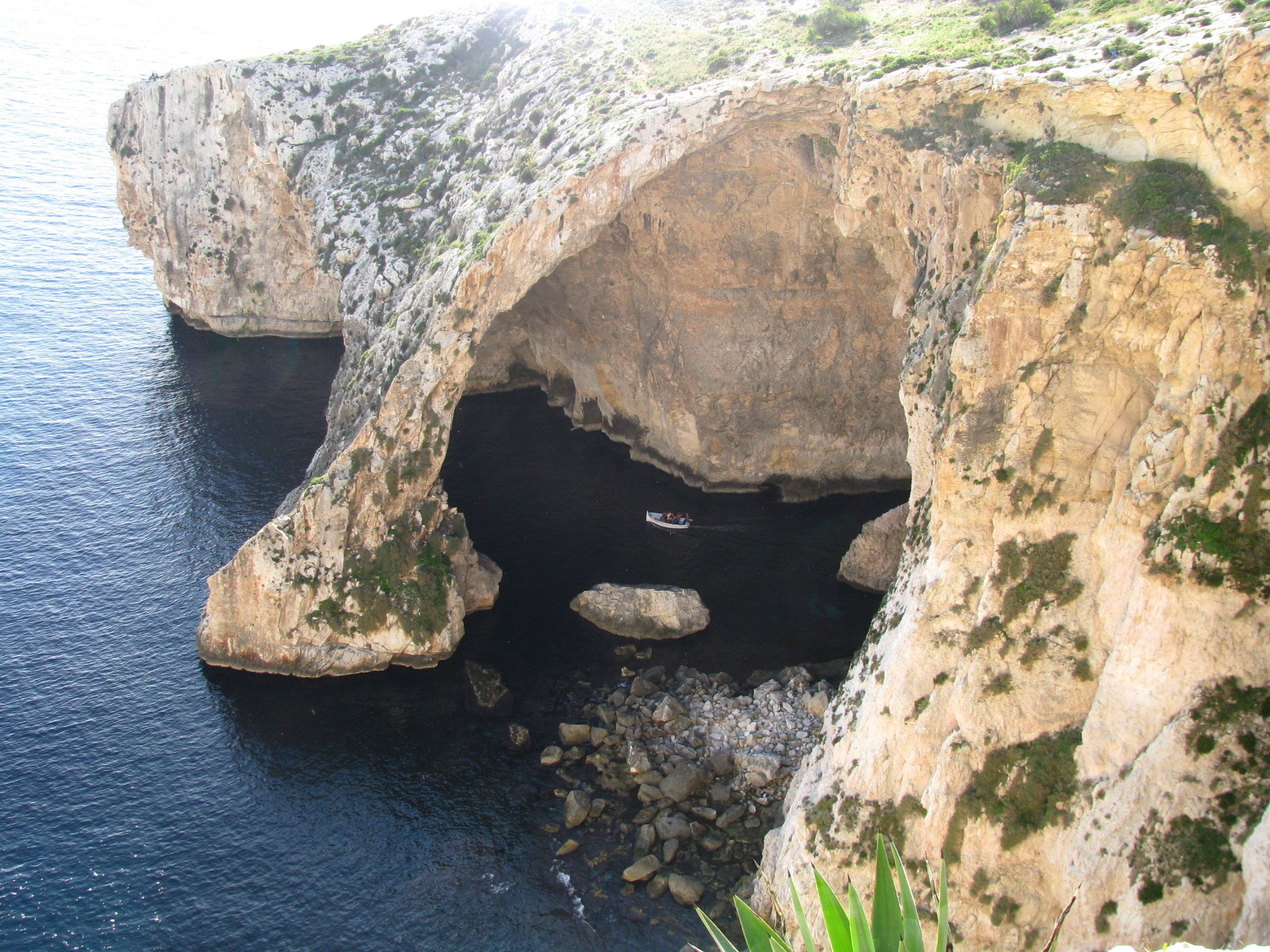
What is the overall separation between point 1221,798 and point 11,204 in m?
106

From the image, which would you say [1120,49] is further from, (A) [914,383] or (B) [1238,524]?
(B) [1238,524]

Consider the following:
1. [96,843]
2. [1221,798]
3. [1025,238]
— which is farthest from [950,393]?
[96,843]

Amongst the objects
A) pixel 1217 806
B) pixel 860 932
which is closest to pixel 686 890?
pixel 1217 806

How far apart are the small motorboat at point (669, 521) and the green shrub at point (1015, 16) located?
88.0ft

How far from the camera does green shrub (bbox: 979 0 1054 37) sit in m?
34.0

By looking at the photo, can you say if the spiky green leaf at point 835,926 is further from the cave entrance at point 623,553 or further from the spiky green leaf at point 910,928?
the cave entrance at point 623,553

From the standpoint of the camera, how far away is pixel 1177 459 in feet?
75.9

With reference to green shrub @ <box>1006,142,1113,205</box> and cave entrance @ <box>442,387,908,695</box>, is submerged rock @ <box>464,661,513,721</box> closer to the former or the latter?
cave entrance @ <box>442,387,908,695</box>

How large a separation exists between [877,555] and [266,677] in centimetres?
2763

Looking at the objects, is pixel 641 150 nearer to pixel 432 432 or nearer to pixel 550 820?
pixel 432 432

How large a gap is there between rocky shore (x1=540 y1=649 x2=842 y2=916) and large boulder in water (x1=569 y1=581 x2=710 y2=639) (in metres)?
2.47

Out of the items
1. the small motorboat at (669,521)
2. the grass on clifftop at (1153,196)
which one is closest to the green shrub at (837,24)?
the grass on clifftop at (1153,196)

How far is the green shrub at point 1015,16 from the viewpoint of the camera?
1337 inches

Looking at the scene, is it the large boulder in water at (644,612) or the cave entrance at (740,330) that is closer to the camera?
the large boulder in water at (644,612)
